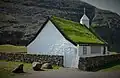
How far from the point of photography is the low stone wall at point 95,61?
14.6 ft

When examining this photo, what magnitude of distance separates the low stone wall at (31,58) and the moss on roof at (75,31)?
37 centimetres

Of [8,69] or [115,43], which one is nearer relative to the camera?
[8,69]

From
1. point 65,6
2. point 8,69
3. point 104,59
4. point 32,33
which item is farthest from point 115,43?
point 8,69

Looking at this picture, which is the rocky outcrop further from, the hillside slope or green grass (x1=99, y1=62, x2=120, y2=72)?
green grass (x1=99, y1=62, x2=120, y2=72)

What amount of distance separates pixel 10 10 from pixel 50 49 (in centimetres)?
82

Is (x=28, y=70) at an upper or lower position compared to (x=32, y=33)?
lower

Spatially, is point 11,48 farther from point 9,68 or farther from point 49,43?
point 49,43

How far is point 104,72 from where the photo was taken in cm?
451

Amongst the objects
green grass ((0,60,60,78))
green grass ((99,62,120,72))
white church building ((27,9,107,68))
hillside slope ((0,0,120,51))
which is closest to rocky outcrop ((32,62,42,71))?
green grass ((0,60,60,78))

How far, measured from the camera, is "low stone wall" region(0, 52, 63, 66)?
4465 millimetres

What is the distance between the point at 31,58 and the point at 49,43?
0.34 metres

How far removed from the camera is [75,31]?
4.64 meters

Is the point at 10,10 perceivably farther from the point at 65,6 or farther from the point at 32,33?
the point at 65,6

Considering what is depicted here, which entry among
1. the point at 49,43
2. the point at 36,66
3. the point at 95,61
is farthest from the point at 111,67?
the point at 36,66
